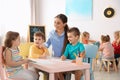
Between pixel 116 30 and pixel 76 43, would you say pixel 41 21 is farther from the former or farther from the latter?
pixel 76 43

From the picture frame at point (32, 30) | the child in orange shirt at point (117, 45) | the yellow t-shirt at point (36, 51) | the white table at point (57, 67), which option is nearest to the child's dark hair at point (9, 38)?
the white table at point (57, 67)

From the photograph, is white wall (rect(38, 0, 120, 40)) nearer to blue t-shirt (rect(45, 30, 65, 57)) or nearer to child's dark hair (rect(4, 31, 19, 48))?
blue t-shirt (rect(45, 30, 65, 57))

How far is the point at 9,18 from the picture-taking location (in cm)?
725

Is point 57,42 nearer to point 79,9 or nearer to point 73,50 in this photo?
point 73,50

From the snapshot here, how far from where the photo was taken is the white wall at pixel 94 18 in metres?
7.36

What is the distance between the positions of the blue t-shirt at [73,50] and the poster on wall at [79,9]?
14.3 feet

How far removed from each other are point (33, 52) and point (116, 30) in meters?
4.31

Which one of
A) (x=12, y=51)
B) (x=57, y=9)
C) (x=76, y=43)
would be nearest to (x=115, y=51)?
(x=57, y=9)

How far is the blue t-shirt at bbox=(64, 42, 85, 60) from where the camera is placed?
334 cm

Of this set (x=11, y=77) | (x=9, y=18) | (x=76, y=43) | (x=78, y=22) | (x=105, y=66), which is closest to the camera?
(x=11, y=77)

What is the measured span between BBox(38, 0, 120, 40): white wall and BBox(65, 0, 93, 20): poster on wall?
123 millimetres

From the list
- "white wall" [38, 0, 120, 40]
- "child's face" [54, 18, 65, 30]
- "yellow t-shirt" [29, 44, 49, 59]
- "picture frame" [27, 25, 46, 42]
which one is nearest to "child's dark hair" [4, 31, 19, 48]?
"yellow t-shirt" [29, 44, 49, 59]

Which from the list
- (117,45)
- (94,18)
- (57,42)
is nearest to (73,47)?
(57,42)

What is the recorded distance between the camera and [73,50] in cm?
338
